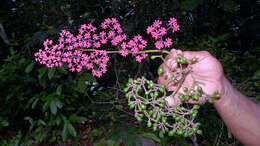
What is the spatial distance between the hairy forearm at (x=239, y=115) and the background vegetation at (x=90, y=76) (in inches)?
37.6

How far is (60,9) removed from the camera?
2.19 m

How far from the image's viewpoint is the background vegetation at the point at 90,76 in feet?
6.97

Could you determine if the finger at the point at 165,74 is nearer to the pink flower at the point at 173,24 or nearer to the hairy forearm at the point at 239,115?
the hairy forearm at the point at 239,115

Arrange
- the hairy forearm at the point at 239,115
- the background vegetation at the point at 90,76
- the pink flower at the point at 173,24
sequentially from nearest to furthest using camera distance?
the hairy forearm at the point at 239,115, the pink flower at the point at 173,24, the background vegetation at the point at 90,76

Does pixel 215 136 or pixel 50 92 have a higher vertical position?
pixel 50 92

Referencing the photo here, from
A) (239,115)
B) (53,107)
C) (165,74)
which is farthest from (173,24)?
(53,107)

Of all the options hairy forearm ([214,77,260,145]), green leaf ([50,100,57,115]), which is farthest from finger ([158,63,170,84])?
green leaf ([50,100,57,115])

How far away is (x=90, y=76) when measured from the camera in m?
1.89

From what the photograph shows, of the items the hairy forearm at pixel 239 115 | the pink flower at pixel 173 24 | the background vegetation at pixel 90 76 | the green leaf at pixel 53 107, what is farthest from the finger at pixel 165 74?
the green leaf at pixel 53 107

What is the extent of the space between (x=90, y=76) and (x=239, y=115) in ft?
4.39

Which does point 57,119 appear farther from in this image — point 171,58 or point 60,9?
point 171,58

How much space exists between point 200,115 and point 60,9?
235 centimetres

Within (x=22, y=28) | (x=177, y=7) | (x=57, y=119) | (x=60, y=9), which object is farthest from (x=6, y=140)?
(x=177, y=7)

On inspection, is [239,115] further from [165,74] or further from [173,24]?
[173,24]
